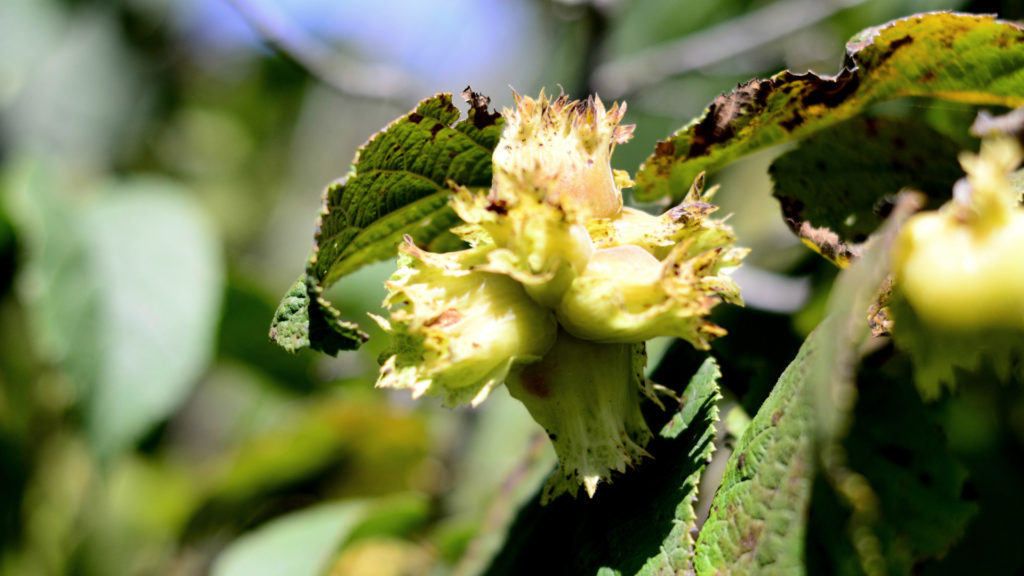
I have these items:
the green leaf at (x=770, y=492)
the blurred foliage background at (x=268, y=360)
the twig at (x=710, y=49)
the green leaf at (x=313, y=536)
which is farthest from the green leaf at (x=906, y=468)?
the twig at (x=710, y=49)

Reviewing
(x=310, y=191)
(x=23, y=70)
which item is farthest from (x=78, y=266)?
(x=310, y=191)

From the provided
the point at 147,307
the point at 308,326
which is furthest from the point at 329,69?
the point at 308,326

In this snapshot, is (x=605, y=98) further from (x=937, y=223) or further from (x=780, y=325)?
(x=937, y=223)

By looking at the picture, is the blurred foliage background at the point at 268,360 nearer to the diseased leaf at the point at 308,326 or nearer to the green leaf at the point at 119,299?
the green leaf at the point at 119,299

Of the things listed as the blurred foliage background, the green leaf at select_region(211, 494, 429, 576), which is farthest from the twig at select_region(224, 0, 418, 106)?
the green leaf at select_region(211, 494, 429, 576)

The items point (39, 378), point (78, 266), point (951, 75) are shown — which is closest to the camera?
point (951, 75)

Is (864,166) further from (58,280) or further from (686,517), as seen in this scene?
(58,280)
